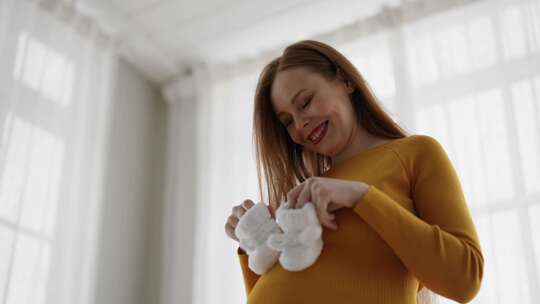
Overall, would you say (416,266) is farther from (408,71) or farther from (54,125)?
(54,125)

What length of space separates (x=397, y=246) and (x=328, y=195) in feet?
0.46

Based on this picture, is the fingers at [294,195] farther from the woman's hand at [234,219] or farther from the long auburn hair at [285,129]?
the long auburn hair at [285,129]

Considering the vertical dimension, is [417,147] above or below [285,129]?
below

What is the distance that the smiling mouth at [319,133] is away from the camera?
4.78 ft

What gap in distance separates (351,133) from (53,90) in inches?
60.8

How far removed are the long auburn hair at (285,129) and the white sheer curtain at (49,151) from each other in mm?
1144

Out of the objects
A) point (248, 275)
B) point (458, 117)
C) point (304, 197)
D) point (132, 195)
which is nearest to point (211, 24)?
point (132, 195)

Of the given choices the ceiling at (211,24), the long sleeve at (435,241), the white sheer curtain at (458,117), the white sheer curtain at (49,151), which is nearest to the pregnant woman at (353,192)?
the long sleeve at (435,241)

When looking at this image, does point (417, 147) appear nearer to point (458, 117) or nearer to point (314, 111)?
point (314, 111)

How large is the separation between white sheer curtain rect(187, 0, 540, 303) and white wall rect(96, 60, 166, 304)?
0.27 metres

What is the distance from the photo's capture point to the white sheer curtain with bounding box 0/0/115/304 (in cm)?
239

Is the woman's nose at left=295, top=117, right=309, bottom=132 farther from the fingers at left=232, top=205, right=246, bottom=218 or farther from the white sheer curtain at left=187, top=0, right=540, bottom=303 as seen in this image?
the white sheer curtain at left=187, top=0, right=540, bottom=303

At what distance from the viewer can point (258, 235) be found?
132cm

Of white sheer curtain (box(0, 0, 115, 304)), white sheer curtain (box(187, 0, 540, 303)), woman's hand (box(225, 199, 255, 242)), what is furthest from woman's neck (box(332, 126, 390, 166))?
white sheer curtain (box(0, 0, 115, 304))
